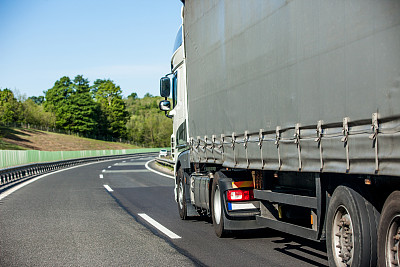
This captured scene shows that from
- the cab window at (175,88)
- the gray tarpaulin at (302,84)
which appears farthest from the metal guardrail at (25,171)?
the gray tarpaulin at (302,84)

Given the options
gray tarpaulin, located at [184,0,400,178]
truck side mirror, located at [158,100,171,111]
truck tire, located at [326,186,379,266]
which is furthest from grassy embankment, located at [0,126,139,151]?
truck tire, located at [326,186,379,266]

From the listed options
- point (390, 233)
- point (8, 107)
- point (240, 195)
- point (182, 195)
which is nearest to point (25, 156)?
point (182, 195)

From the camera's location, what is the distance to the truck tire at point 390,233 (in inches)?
166

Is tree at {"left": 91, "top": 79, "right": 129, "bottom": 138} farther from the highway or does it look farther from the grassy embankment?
the highway

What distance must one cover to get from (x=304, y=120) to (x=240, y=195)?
2.53 meters

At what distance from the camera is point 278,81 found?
20.5ft

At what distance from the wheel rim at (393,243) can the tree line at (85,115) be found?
358ft

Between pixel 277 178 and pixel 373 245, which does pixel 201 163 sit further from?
pixel 373 245

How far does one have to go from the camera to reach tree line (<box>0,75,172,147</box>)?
118 meters

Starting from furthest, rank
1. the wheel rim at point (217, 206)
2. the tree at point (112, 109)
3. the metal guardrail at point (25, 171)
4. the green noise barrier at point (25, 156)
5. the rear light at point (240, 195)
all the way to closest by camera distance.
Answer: the tree at point (112, 109), the green noise barrier at point (25, 156), the metal guardrail at point (25, 171), the wheel rim at point (217, 206), the rear light at point (240, 195)

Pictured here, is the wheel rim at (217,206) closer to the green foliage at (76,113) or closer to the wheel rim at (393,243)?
the wheel rim at (393,243)

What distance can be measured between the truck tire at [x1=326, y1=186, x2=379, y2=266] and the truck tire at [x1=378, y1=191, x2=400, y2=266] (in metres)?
0.17

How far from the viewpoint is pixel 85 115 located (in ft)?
422

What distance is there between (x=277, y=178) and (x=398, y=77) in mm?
3289
